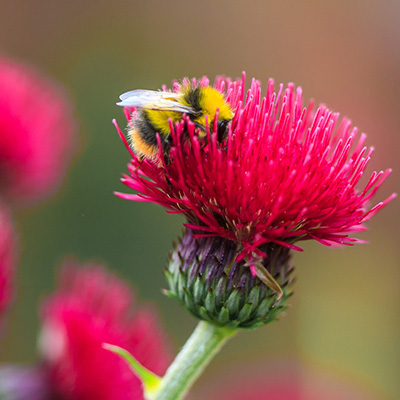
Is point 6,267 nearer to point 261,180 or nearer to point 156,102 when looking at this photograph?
point 156,102

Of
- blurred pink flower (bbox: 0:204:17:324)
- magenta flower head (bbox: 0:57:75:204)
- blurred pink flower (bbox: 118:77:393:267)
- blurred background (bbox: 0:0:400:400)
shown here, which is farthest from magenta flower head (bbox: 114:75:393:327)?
blurred background (bbox: 0:0:400:400)

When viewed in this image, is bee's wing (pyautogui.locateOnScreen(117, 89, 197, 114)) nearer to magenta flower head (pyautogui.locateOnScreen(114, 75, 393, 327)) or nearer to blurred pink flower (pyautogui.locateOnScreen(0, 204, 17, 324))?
magenta flower head (pyautogui.locateOnScreen(114, 75, 393, 327))

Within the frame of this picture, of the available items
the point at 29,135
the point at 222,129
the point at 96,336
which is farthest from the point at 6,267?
the point at 29,135

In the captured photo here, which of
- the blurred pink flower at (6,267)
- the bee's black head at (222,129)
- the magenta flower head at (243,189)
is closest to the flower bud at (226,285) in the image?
the magenta flower head at (243,189)

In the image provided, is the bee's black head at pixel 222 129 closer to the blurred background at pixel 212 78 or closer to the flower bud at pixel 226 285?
the flower bud at pixel 226 285

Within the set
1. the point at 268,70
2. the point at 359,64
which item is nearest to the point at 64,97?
the point at 268,70

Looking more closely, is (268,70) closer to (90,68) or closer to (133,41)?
(133,41)
